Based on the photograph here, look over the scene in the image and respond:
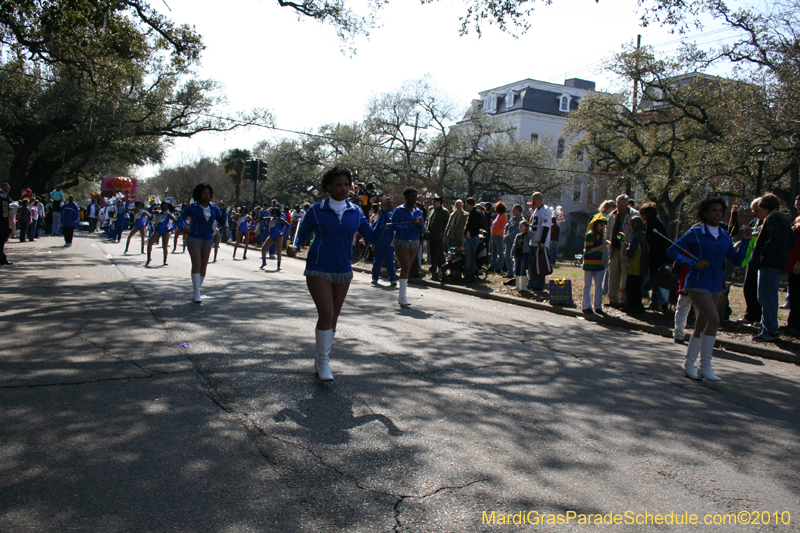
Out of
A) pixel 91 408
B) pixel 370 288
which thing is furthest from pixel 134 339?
pixel 370 288

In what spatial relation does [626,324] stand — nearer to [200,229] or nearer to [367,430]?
[367,430]

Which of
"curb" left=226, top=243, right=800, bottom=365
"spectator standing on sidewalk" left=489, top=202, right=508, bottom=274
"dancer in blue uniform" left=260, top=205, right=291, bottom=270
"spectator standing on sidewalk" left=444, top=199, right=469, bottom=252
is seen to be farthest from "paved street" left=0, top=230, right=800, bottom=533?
"dancer in blue uniform" left=260, top=205, right=291, bottom=270

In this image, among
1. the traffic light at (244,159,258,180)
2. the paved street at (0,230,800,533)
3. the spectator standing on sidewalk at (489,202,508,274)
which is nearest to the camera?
the paved street at (0,230,800,533)

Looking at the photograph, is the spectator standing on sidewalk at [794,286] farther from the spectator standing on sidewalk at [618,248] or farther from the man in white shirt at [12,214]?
the man in white shirt at [12,214]

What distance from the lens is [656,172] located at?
35.2 m

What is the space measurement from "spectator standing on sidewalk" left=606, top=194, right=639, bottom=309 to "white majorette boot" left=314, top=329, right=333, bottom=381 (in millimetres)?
6890

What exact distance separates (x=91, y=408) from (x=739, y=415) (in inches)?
203

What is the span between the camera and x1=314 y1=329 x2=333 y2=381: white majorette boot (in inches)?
211

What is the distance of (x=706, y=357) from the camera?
6.26 metres

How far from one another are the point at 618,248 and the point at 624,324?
1.79m

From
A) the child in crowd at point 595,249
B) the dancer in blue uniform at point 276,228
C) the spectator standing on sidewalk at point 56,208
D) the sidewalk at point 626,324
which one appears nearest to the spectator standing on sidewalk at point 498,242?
the sidewalk at point 626,324

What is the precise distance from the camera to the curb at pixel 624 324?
26.0ft

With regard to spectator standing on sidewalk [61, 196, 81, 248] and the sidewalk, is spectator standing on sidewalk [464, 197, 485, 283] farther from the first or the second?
spectator standing on sidewalk [61, 196, 81, 248]

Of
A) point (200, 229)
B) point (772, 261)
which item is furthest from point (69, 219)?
point (772, 261)
